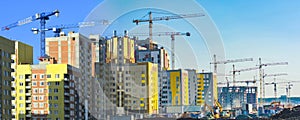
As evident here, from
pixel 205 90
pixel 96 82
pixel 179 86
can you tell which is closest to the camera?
pixel 96 82

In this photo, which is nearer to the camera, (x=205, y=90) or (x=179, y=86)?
(x=179, y=86)

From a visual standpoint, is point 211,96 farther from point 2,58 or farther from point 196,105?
point 2,58

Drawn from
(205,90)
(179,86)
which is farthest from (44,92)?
(205,90)

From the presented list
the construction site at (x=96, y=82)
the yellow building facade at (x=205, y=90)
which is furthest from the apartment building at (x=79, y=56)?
the yellow building facade at (x=205, y=90)

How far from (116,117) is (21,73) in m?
5.01

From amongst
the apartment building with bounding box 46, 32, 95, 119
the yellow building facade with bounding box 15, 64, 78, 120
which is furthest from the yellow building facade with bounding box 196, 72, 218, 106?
the yellow building facade with bounding box 15, 64, 78, 120

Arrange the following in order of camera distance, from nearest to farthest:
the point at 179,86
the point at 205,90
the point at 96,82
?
the point at 96,82
the point at 179,86
the point at 205,90

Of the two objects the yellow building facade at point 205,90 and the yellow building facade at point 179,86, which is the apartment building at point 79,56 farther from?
the yellow building facade at point 205,90

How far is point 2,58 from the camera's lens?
13086 mm

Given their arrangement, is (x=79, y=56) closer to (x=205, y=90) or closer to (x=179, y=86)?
(x=179, y=86)

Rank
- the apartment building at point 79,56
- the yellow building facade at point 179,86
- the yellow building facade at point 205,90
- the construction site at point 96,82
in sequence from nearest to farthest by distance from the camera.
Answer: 1. the construction site at point 96,82
2. the apartment building at point 79,56
3. the yellow building facade at point 179,86
4. the yellow building facade at point 205,90

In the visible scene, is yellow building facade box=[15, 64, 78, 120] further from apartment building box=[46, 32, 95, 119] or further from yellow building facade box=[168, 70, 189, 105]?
yellow building facade box=[168, 70, 189, 105]

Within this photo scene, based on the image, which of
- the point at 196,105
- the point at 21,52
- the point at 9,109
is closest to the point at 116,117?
the point at 9,109

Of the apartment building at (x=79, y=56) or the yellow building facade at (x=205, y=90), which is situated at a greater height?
the apartment building at (x=79, y=56)
